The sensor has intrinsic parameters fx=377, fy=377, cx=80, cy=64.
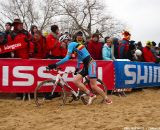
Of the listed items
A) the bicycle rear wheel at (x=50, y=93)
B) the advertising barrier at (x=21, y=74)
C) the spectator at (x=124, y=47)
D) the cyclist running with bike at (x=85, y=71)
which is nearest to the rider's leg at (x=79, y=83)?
the cyclist running with bike at (x=85, y=71)

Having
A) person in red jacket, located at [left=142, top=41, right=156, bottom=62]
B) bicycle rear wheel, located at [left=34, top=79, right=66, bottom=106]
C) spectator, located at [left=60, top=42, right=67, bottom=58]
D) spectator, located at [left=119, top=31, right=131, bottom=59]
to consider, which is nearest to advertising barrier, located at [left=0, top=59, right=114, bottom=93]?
spectator, located at [left=60, top=42, right=67, bottom=58]

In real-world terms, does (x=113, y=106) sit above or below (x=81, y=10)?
below

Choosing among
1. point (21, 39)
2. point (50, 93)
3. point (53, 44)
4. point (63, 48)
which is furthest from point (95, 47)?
point (50, 93)

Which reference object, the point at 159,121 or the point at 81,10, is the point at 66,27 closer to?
the point at 81,10

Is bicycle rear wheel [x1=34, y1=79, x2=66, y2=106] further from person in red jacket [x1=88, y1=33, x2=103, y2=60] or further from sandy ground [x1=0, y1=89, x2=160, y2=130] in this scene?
person in red jacket [x1=88, y1=33, x2=103, y2=60]

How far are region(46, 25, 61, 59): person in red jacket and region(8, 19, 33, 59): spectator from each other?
2.03 ft

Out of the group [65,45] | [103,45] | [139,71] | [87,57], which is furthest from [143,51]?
[87,57]

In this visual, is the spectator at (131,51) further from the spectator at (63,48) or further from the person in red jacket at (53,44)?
the person in red jacket at (53,44)

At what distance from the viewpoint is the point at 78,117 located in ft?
28.8

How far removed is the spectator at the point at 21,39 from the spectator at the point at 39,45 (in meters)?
0.20

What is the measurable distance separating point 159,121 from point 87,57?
366cm

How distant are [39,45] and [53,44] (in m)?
0.46

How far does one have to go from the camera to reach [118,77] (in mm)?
13391

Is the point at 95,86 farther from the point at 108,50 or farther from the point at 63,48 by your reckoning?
the point at 108,50
